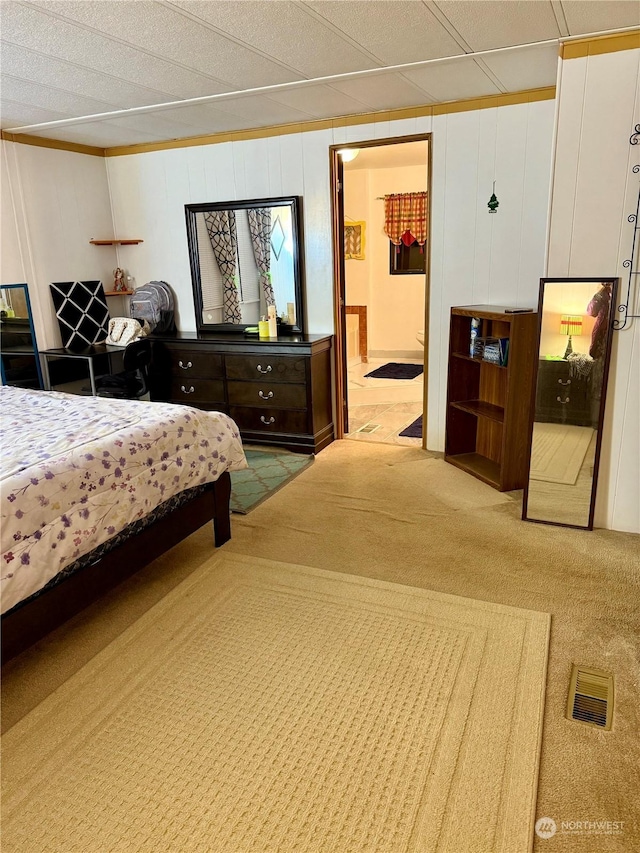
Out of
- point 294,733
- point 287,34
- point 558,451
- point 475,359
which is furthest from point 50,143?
point 294,733

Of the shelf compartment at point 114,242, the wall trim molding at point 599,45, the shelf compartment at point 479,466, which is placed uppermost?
the wall trim molding at point 599,45

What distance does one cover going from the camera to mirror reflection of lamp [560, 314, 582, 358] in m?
2.96

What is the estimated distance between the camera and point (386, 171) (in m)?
7.13

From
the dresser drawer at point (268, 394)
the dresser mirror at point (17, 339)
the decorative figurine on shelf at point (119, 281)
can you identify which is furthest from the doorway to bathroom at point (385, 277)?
the dresser mirror at point (17, 339)

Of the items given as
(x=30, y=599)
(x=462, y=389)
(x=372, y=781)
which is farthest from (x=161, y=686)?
(x=462, y=389)

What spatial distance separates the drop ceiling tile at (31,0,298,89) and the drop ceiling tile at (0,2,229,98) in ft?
0.24

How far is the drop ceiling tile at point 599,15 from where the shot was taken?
232 cm

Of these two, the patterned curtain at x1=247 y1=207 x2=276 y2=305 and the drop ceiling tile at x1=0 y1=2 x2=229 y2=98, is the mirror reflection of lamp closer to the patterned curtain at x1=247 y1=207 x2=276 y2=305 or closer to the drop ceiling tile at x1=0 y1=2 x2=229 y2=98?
the drop ceiling tile at x1=0 y1=2 x2=229 y2=98

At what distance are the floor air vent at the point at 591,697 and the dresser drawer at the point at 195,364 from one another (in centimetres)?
320

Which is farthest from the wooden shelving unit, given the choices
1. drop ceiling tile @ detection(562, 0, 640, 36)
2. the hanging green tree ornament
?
drop ceiling tile @ detection(562, 0, 640, 36)

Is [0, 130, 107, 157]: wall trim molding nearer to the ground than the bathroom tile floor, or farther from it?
farther from it

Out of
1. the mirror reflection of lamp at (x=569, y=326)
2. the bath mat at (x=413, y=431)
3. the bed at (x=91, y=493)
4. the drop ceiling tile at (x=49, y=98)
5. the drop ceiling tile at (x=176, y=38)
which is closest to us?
the bed at (x=91, y=493)

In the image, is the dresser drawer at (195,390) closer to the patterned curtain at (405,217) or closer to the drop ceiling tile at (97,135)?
the drop ceiling tile at (97,135)

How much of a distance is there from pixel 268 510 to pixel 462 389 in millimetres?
1619
